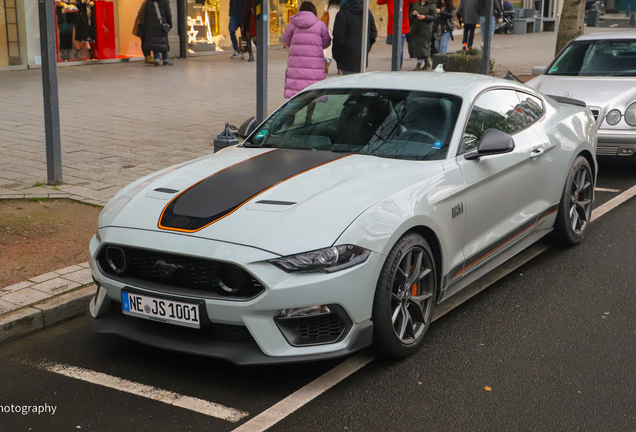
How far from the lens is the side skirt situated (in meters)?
4.89

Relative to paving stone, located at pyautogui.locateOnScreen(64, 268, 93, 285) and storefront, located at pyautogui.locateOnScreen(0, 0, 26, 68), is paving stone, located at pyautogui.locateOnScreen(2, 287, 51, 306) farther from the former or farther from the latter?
storefront, located at pyautogui.locateOnScreen(0, 0, 26, 68)

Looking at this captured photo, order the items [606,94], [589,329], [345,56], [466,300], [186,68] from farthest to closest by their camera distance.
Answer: [186,68]
[345,56]
[606,94]
[466,300]
[589,329]

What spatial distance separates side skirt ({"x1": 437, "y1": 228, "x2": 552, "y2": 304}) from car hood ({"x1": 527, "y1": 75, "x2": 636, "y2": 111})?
3546mm

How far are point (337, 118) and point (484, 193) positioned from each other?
1.13 meters

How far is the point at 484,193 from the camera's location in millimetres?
5066

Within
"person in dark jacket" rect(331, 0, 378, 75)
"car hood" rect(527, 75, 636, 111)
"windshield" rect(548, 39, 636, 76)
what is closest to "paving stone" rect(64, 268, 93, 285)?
"car hood" rect(527, 75, 636, 111)

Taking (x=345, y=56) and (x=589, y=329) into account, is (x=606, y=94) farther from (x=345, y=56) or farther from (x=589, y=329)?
(x=589, y=329)

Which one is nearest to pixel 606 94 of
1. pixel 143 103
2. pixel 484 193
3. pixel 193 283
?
pixel 484 193

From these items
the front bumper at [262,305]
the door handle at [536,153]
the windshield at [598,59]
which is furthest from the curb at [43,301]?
the windshield at [598,59]

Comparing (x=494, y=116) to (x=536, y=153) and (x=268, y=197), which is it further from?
(x=268, y=197)

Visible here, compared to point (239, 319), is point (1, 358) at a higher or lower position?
lower

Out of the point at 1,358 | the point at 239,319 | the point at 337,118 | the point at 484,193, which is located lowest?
the point at 1,358

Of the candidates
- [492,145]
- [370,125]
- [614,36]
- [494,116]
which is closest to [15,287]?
[370,125]

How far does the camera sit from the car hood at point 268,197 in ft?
13.0
